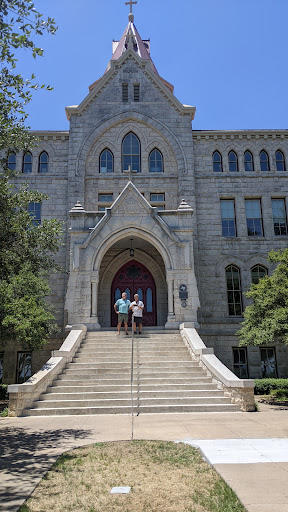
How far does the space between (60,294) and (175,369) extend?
9.38 metres

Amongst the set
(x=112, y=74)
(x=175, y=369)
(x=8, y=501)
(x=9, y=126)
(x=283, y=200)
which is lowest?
(x=8, y=501)

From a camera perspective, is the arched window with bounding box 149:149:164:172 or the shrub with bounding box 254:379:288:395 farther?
the arched window with bounding box 149:149:164:172

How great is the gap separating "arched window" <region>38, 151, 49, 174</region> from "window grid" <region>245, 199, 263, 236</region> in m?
11.4

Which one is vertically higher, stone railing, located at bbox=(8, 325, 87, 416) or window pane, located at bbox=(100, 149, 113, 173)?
window pane, located at bbox=(100, 149, 113, 173)

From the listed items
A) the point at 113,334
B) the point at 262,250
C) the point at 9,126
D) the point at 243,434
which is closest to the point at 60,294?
the point at 113,334

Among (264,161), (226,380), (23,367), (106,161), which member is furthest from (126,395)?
(264,161)

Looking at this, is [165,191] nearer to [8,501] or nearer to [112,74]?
[112,74]

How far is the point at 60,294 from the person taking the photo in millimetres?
20188

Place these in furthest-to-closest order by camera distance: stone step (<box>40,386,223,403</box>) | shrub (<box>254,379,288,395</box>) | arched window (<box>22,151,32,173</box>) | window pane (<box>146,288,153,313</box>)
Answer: arched window (<box>22,151,32,173</box>) < window pane (<box>146,288,153,313</box>) < shrub (<box>254,379,288,395</box>) < stone step (<box>40,386,223,403</box>)

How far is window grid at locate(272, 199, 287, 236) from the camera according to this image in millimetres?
21828

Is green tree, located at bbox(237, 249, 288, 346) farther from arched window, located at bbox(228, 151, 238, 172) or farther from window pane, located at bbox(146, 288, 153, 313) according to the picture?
arched window, located at bbox(228, 151, 238, 172)

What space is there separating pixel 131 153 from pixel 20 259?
1265cm

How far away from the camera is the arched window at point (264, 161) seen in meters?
22.5

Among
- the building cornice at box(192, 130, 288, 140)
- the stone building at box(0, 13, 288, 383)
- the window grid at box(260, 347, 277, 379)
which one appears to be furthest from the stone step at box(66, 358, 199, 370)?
the building cornice at box(192, 130, 288, 140)
